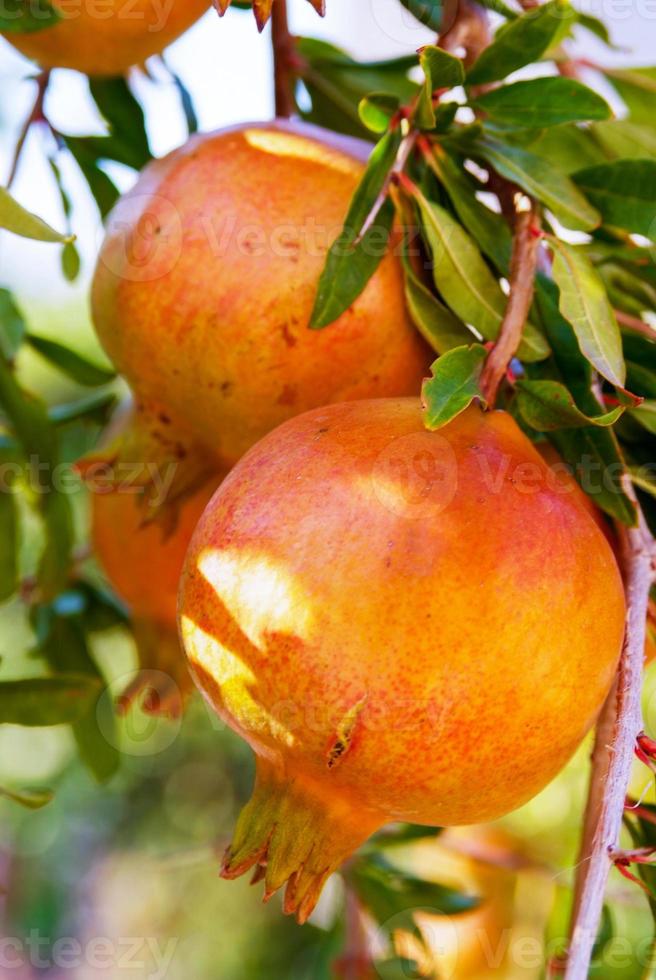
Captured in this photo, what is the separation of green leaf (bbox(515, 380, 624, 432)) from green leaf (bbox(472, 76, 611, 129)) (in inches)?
10.6

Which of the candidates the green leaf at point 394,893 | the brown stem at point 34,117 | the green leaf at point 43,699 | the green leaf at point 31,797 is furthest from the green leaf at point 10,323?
the green leaf at point 394,893

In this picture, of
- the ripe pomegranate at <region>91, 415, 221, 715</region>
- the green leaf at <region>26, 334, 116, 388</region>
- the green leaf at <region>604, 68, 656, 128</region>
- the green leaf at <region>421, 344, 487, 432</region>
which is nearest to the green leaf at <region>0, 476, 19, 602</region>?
the ripe pomegranate at <region>91, 415, 221, 715</region>

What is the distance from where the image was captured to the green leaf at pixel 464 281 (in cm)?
104

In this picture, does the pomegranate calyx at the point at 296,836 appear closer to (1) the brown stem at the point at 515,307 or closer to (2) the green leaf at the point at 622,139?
(1) the brown stem at the point at 515,307

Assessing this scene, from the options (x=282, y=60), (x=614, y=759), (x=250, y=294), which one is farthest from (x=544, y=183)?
(x=614, y=759)

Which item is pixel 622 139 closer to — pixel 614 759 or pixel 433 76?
pixel 433 76

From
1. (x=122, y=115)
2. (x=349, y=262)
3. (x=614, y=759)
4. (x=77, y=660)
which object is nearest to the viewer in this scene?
(x=614, y=759)

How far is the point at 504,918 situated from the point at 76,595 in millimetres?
967

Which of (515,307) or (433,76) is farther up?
(433,76)

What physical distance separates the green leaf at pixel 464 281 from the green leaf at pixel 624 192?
0.13 metres

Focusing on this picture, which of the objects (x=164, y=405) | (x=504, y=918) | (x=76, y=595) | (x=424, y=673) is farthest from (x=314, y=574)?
(x=504, y=918)

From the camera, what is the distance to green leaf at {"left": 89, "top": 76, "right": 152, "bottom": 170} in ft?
4.49

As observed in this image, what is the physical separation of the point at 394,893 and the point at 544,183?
1036mm

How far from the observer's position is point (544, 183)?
108 cm
